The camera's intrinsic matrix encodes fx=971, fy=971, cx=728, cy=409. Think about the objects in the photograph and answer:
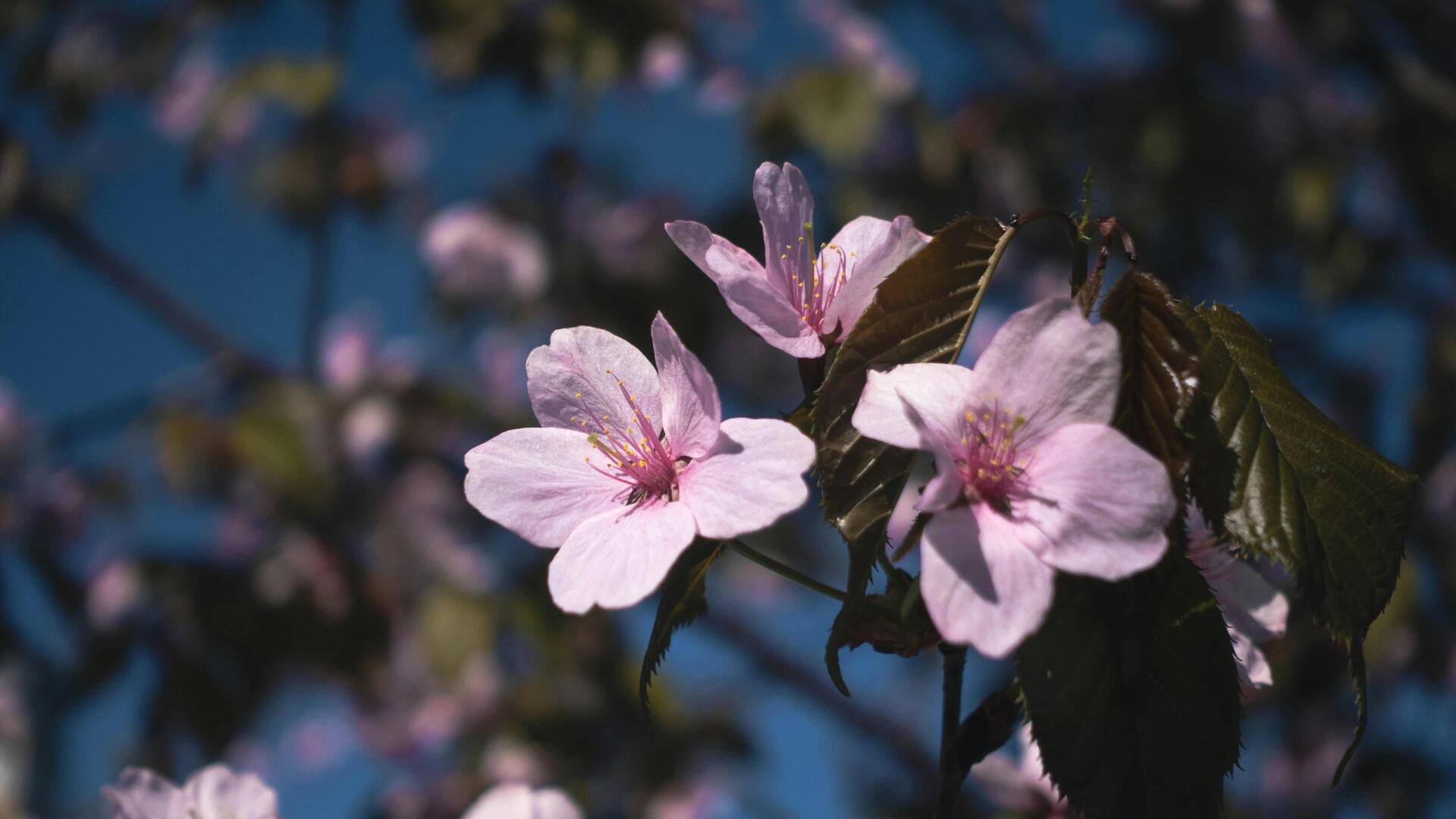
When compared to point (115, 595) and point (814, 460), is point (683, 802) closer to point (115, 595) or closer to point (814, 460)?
point (115, 595)

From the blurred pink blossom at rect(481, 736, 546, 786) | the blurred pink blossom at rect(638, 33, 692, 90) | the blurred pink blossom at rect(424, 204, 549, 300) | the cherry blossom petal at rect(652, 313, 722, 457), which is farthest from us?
the blurred pink blossom at rect(424, 204, 549, 300)

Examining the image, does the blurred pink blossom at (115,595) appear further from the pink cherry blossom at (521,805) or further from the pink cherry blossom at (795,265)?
the pink cherry blossom at (795,265)

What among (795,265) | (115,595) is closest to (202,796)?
(795,265)

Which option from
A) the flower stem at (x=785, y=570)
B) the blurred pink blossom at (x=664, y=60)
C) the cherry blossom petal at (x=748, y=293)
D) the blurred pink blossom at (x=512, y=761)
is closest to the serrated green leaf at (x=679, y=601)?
the flower stem at (x=785, y=570)

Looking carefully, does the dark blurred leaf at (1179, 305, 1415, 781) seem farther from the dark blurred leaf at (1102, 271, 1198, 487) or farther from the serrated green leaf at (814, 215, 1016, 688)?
→ the serrated green leaf at (814, 215, 1016, 688)

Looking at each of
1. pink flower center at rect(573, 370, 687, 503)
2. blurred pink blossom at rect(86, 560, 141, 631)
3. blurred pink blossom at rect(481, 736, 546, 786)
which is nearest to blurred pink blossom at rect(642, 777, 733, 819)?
blurred pink blossom at rect(481, 736, 546, 786)

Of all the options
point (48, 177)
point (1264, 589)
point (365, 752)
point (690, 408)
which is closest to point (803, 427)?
point (690, 408)
